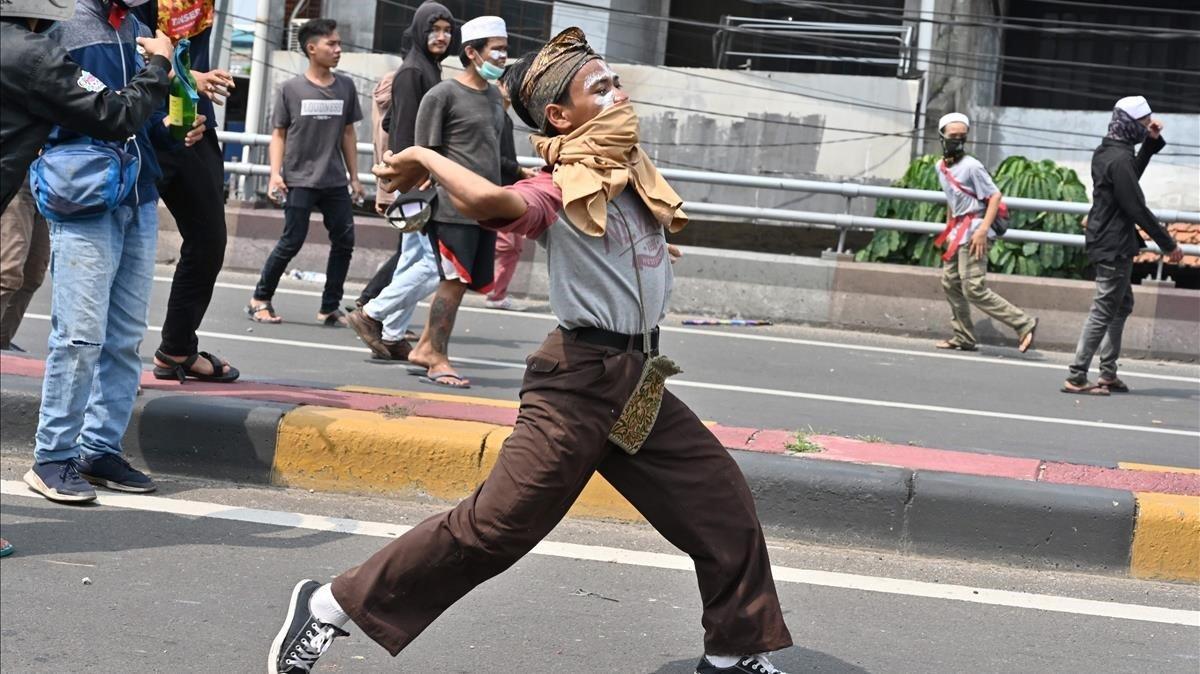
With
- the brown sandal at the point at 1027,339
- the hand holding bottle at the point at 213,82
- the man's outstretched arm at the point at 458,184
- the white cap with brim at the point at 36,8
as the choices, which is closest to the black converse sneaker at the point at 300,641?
the man's outstretched arm at the point at 458,184

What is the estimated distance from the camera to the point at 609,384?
3.54 meters

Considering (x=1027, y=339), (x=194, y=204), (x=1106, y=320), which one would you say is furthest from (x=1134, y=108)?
(x=194, y=204)

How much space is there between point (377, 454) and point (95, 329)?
3.64 feet

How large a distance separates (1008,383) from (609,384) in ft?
19.2

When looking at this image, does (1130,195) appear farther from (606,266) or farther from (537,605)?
(606,266)

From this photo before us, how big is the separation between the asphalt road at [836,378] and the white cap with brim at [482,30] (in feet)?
5.61

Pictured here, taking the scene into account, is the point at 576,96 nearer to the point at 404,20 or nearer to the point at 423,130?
the point at 423,130

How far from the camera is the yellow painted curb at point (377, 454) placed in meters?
5.51

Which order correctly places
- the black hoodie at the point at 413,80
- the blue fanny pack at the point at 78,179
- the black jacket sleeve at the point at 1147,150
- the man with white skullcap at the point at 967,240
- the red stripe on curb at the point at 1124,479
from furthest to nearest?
the man with white skullcap at the point at 967,240 → the black jacket sleeve at the point at 1147,150 → the black hoodie at the point at 413,80 → the red stripe on curb at the point at 1124,479 → the blue fanny pack at the point at 78,179

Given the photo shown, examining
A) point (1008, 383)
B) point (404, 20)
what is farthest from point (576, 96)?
point (404, 20)

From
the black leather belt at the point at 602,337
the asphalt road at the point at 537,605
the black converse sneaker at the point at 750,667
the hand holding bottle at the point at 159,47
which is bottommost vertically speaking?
the asphalt road at the point at 537,605

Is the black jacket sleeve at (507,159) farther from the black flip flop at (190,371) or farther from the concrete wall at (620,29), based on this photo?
the concrete wall at (620,29)

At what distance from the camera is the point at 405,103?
7.72m

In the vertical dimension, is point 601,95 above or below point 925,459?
above
